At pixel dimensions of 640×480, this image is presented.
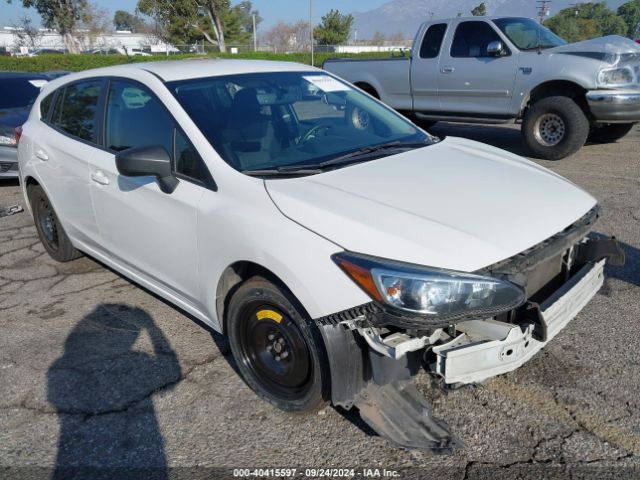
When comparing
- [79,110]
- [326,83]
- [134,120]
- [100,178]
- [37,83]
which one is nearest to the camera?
[134,120]

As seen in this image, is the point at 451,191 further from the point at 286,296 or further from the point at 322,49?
the point at 322,49

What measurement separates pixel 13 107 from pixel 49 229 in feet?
15.7

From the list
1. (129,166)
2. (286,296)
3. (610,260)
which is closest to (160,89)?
(129,166)

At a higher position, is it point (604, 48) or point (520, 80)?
point (604, 48)

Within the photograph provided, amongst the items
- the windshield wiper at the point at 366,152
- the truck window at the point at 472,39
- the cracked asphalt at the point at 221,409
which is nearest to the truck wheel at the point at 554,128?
the truck window at the point at 472,39

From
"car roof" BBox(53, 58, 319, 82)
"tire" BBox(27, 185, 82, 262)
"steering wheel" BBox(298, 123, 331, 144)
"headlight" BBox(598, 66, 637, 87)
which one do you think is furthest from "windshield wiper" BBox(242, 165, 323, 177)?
"headlight" BBox(598, 66, 637, 87)

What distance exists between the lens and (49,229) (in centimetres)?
483

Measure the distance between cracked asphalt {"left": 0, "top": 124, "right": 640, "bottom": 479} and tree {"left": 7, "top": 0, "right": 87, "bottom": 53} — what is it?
54.8 m

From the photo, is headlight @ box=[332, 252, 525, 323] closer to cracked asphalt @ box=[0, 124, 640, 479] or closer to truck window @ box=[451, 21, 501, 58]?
cracked asphalt @ box=[0, 124, 640, 479]

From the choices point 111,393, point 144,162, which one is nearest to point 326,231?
point 144,162

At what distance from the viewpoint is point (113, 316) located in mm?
3846

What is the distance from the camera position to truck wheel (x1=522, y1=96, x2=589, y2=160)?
7.77 metres

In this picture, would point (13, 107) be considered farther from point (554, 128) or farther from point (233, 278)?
point (554, 128)

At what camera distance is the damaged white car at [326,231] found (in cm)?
221
